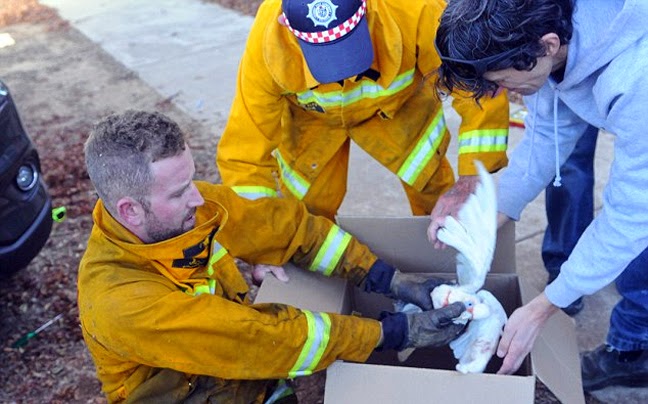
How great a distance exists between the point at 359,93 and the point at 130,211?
93 cm

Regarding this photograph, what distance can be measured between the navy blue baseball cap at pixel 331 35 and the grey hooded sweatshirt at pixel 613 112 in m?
0.56

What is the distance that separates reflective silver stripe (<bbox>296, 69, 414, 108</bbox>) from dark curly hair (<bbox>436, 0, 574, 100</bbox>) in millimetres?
644

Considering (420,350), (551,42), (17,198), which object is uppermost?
(551,42)

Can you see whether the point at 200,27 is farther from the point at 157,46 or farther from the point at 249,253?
the point at 249,253

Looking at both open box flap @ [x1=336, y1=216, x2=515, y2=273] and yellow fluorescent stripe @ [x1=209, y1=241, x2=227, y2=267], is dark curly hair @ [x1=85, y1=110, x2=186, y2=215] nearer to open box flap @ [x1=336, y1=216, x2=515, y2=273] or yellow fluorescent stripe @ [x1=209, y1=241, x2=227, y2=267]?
yellow fluorescent stripe @ [x1=209, y1=241, x2=227, y2=267]

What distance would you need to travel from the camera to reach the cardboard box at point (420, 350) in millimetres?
1730

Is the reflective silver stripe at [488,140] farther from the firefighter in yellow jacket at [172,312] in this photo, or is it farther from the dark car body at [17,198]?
the dark car body at [17,198]

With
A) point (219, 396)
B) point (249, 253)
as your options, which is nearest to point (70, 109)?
point (249, 253)

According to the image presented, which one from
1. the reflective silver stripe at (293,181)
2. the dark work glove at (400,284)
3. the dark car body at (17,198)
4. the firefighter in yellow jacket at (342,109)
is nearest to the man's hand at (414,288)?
the dark work glove at (400,284)

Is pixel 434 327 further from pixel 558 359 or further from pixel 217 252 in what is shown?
pixel 217 252

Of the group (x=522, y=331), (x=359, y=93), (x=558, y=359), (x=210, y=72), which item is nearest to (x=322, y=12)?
(x=359, y=93)

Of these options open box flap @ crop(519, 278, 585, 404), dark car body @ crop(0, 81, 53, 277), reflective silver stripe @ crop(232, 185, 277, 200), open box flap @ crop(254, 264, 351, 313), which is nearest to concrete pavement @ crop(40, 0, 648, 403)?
open box flap @ crop(519, 278, 585, 404)

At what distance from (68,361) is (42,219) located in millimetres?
617

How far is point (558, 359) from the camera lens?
1.92 meters
